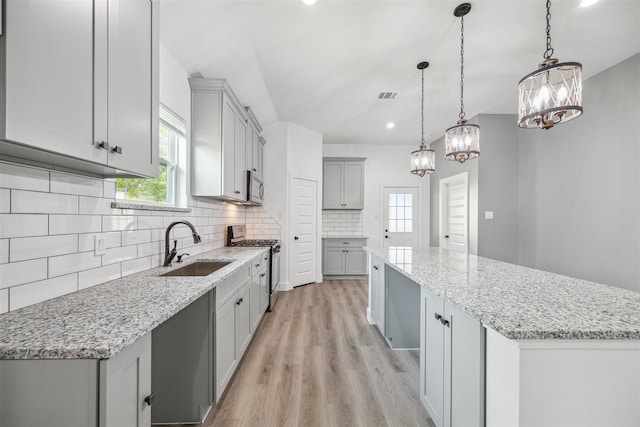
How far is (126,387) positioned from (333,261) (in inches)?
183

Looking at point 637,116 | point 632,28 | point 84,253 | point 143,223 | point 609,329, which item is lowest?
point 609,329

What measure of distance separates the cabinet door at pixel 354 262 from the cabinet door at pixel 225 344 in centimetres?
361

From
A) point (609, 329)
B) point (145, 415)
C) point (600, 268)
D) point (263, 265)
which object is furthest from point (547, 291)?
point (600, 268)

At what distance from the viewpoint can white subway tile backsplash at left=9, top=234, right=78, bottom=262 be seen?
3.40 ft

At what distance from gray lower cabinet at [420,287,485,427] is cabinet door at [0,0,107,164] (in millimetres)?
1690

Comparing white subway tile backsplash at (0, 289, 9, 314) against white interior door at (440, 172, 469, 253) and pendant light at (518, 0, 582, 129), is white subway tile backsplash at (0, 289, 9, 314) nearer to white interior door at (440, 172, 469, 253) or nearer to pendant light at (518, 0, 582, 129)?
pendant light at (518, 0, 582, 129)

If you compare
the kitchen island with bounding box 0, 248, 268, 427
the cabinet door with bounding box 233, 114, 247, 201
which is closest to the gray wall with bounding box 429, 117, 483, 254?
the cabinet door with bounding box 233, 114, 247, 201

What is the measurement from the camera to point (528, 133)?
4082 millimetres

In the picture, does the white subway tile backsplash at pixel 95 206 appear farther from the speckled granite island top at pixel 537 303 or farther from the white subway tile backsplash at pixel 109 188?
the speckled granite island top at pixel 537 303

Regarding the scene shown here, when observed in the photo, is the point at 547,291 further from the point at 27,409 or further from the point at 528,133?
the point at 528,133

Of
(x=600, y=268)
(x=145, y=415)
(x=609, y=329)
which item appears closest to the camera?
(x=609, y=329)

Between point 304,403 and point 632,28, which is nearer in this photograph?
point 304,403

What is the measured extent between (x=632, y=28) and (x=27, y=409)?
14.9 feet

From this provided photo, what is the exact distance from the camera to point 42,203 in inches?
44.6
